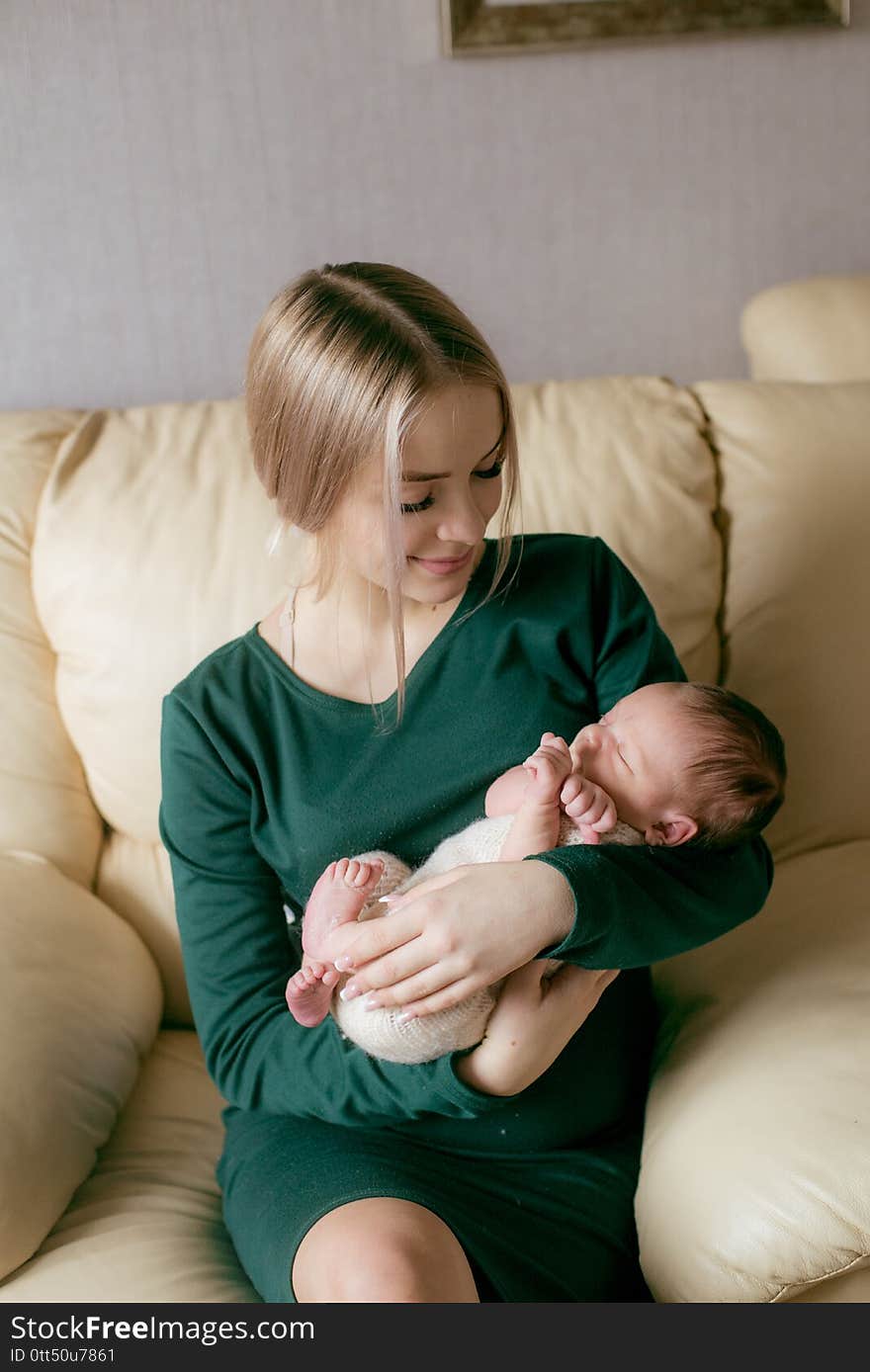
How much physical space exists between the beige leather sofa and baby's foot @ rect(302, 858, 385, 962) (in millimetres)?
393

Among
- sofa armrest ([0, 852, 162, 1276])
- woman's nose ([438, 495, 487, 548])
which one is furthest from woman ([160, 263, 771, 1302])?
sofa armrest ([0, 852, 162, 1276])

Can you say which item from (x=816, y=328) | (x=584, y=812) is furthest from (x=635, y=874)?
(x=816, y=328)

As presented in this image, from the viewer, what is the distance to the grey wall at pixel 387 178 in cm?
183

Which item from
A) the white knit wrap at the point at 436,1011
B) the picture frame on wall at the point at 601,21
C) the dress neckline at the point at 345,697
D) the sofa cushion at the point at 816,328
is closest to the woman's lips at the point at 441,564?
the dress neckline at the point at 345,697

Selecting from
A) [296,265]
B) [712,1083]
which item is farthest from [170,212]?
[712,1083]

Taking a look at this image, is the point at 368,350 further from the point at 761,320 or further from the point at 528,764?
the point at 761,320

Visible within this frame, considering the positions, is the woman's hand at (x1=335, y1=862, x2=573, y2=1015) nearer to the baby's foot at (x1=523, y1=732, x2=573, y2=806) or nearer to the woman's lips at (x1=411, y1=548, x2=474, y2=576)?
the baby's foot at (x1=523, y1=732, x2=573, y2=806)

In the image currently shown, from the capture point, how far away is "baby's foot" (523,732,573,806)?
3.73ft

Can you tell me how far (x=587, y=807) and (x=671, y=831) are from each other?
12cm

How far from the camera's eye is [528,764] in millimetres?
1144

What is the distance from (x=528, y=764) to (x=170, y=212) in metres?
1.21

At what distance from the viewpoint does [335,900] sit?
116 cm

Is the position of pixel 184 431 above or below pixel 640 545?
above

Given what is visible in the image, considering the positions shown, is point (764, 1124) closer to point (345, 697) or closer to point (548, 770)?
point (548, 770)
